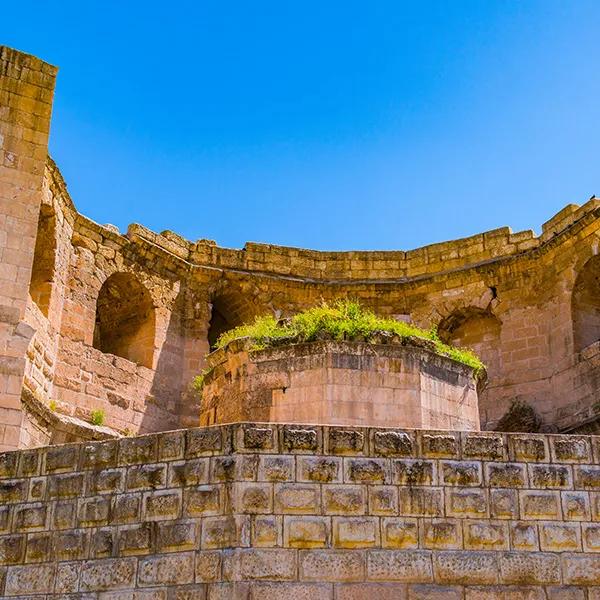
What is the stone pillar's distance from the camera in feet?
40.3

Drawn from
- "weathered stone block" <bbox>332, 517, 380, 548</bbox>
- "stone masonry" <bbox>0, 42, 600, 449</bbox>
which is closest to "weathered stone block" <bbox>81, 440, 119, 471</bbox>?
"weathered stone block" <bbox>332, 517, 380, 548</bbox>

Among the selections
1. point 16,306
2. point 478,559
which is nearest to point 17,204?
point 16,306

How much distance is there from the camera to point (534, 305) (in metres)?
18.0

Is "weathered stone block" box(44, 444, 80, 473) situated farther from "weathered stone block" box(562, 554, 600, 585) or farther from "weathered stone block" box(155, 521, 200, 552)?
"weathered stone block" box(562, 554, 600, 585)

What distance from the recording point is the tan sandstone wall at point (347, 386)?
1160 centimetres

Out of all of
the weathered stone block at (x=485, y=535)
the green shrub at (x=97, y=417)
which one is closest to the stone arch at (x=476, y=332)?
the green shrub at (x=97, y=417)

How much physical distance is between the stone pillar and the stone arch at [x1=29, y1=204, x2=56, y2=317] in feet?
7.76

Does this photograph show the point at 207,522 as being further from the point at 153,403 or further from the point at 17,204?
the point at 153,403

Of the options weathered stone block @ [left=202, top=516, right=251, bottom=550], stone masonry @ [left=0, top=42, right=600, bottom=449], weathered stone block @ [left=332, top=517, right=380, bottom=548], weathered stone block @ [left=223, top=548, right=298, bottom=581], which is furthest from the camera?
stone masonry @ [left=0, top=42, right=600, bottom=449]

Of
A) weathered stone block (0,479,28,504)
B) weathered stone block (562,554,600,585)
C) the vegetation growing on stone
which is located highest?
the vegetation growing on stone

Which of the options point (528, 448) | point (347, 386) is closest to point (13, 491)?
point (347, 386)

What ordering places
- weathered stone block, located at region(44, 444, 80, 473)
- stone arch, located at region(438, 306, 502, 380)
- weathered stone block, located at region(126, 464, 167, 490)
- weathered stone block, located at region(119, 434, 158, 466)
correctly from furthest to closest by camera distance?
1. stone arch, located at region(438, 306, 502, 380)
2. weathered stone block, located at region(44, 444, 80, 473)
3. weathered stone block, located at region(119, 434, 158, 466)
4. weathered stone block, located at region(126, 464, 167, 490)

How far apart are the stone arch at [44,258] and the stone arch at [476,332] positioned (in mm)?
7360

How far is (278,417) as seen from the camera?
11781 millimetres
